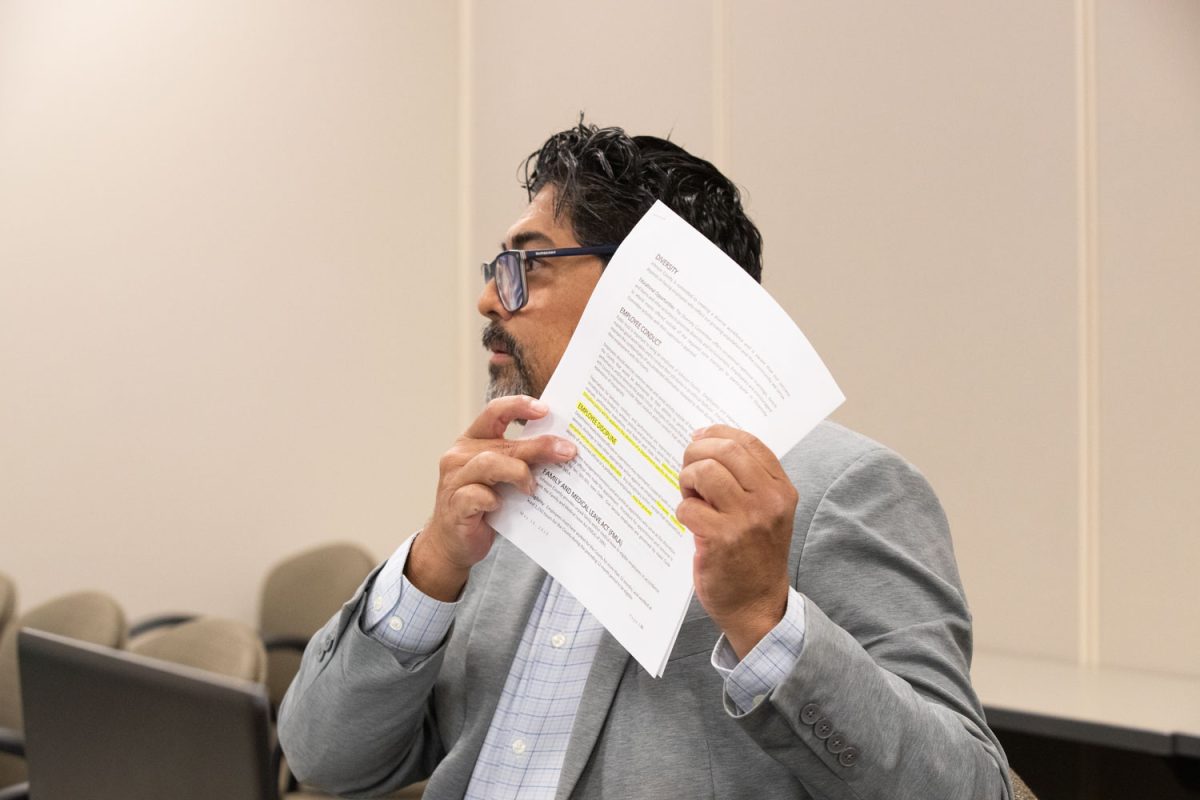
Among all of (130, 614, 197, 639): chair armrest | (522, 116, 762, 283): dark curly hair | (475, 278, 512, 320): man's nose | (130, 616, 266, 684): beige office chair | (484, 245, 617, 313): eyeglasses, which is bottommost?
(130, 614, 197, 639): chair armrest

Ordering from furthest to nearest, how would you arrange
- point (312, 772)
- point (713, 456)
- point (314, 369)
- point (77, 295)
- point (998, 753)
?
point (314, 369) → point (77, 295) → point (312, 772) → point (998, 753) → point (713, 456)

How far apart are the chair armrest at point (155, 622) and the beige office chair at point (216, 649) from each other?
1.72 meters

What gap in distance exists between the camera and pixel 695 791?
50.8 inches

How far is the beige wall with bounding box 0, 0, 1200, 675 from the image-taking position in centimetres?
361

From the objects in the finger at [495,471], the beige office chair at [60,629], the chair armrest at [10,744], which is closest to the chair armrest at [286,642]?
the beige office chair at [60,629]

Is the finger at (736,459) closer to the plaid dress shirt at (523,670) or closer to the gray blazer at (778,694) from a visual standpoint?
the gray blazer at (778,694)

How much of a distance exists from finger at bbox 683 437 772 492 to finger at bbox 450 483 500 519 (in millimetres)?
282

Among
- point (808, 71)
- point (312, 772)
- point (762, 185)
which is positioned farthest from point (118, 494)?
point (312, 772)

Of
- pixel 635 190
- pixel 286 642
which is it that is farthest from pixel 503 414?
pixel 286 642

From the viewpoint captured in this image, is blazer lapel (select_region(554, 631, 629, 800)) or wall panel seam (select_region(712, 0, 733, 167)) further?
wall panel seam (select_region(712, 0, 733, 167))

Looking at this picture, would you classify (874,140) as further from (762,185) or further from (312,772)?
(312,772)

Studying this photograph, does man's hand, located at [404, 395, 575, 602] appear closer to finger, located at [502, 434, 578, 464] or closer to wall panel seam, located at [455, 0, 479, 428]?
finger, located at [502, 434, 578, 464]

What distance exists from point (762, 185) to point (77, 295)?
2581 millimetres

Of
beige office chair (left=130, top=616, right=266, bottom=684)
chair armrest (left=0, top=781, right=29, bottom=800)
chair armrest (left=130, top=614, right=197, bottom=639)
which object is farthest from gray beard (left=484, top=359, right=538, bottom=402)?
chair armrest (left=130, top=614, right=197, bottom=639)
